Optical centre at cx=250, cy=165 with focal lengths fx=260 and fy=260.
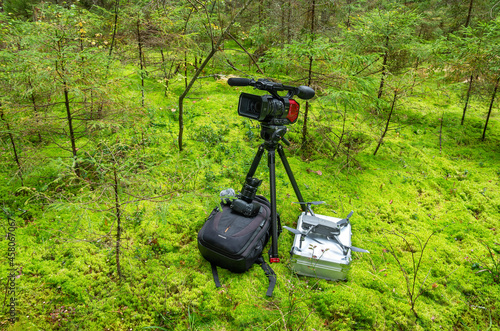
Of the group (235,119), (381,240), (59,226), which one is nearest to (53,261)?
(59,226)

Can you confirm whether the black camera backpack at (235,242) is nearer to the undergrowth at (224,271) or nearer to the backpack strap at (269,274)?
the backpack strap at (269,274)

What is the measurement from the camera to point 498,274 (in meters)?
3.08

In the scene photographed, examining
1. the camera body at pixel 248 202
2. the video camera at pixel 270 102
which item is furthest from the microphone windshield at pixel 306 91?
the camera body at pixel 248 202

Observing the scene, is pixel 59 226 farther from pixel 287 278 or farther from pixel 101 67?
pixel 287 278

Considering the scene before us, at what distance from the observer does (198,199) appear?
380cm

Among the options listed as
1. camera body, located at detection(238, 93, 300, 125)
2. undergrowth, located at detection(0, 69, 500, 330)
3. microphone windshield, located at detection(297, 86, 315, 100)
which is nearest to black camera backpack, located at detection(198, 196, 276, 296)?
undergrowth, located at detection(0, 69, 500, 330)

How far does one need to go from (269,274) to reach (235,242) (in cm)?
57

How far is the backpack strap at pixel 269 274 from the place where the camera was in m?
2.72

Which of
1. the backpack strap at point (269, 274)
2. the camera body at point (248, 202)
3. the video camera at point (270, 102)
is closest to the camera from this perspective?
the backpack strap at point (269, 274)

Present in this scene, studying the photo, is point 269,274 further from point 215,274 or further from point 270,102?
point 270,102

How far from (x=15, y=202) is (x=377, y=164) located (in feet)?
19.7

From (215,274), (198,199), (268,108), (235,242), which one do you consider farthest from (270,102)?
(215,274)

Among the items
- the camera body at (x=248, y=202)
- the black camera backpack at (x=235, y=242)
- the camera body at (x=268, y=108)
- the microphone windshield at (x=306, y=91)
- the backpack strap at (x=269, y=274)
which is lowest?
the backpack strap at (x=269, y=274)

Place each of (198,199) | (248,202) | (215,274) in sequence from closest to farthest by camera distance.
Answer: (215,274)
(248,202)
(198,199)
